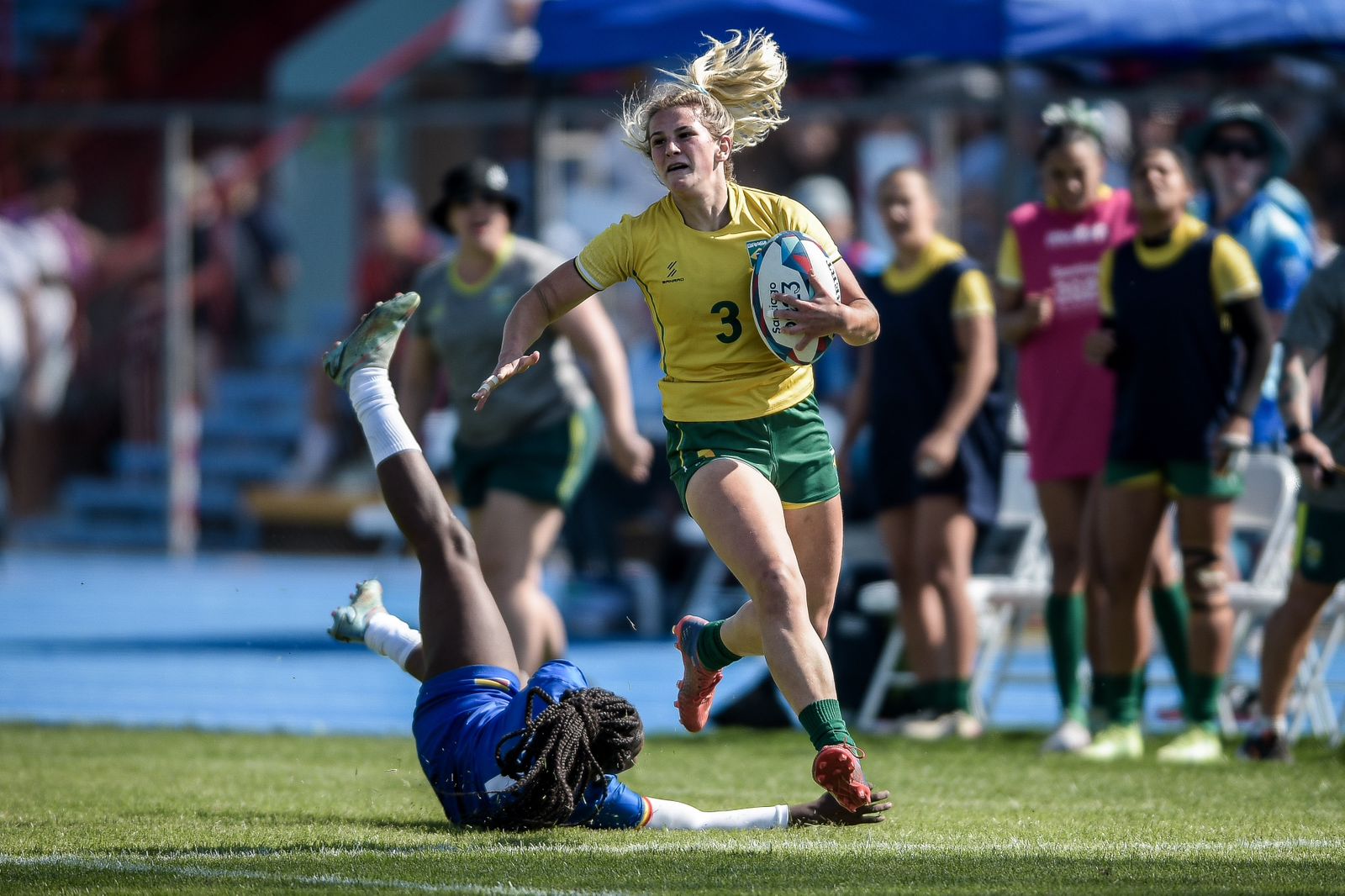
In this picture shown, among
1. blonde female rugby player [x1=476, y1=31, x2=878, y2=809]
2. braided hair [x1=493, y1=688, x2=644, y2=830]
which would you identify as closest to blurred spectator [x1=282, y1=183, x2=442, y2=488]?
blonde female rugby player [x1=476, y1=31, x2=878, y2=809]

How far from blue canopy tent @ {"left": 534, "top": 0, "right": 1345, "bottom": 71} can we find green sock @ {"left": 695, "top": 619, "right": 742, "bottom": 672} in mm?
4569

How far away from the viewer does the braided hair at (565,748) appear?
18.2 ft

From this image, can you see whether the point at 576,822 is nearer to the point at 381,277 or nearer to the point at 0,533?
the point at 381,277

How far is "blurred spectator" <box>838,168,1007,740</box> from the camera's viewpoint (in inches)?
356

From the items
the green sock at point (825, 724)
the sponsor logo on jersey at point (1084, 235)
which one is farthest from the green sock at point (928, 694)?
the green sock at point (825, 724)

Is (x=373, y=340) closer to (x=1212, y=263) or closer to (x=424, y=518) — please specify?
(x=424, y=518)

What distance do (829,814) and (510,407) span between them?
3.03 metres

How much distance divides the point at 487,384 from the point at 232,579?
12105 millimetres

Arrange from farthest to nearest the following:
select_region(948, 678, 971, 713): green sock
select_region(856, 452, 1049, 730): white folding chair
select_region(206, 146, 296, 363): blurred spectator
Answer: select_region(206, 146, 296, 363): blurred spectator < select_region(856, 452, 1049, 730): white folding chair < select_region(948, 678, 971, 713): green sock

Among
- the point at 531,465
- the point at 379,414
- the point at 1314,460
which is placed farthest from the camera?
the point at 531,465

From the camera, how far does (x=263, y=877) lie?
16.9 ft

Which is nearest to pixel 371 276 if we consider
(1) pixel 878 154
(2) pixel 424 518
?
(1) pixel 878 154

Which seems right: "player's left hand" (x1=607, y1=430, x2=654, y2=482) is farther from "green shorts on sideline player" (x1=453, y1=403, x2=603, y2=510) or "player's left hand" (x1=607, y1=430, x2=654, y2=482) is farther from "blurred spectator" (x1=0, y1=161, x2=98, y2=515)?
"blurred spectator" (x1=0, y1=161, x2=98, y2=515)

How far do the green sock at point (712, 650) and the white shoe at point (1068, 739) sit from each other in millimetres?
2560
